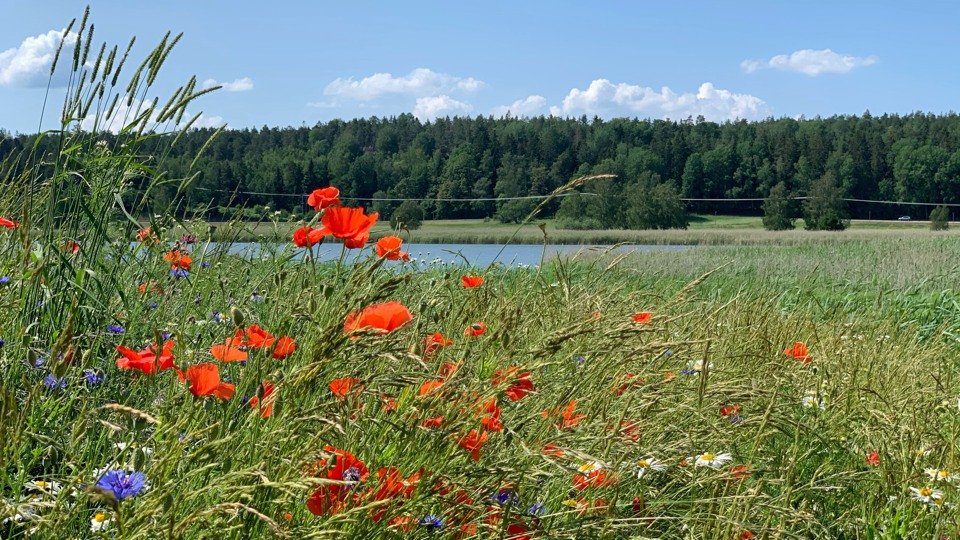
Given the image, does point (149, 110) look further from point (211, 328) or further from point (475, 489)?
point (475, 489)

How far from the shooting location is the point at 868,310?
600 centimetres

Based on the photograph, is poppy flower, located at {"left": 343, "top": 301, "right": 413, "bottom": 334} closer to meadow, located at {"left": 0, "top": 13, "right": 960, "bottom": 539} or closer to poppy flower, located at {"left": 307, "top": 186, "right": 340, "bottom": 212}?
meadow, located at {"left": 0, "top": 13, "right": 960, "bottom": 539}

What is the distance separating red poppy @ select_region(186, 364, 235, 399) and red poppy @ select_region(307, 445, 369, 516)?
0.18 meters

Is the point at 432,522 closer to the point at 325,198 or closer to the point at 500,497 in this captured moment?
the point at 500,497

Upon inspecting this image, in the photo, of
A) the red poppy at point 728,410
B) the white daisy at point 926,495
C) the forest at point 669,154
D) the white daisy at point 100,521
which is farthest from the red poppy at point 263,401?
the forest at point 669,154

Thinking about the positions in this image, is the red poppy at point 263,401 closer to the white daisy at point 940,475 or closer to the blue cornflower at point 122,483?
the blue cornflower at point 122,483

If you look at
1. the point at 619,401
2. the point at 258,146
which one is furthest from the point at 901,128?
the point at 619,401

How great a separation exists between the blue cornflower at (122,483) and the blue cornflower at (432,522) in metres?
0.45

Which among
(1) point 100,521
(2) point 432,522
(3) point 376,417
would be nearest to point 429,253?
(3) point 376,417

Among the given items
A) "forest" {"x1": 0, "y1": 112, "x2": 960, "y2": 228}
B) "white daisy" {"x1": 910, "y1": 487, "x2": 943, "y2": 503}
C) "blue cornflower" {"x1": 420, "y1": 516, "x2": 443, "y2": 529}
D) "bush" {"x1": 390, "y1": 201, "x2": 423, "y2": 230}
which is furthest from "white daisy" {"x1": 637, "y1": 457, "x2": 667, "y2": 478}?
"forest" {"x1": 0, "y1": 112, "x2": 960, "y2": 228}

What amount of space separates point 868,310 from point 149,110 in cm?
544

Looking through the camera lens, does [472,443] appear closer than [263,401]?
No

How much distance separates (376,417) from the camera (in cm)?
156

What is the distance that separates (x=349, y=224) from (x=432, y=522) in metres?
0.66
